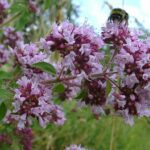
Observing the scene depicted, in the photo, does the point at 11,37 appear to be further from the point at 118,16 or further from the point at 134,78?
the point at 134,78

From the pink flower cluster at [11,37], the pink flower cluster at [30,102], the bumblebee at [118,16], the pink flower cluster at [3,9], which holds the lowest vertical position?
the pink flower cluster at [30,102]

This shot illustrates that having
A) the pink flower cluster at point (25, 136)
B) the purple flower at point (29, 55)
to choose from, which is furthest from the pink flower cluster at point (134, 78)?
the pink flower cluster at point (25, 136)

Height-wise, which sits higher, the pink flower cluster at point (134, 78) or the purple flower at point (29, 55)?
the purple flower at point (29, 55)

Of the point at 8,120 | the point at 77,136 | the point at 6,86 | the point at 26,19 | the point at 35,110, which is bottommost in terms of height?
the point at 35,110

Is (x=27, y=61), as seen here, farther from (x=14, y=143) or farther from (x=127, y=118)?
(x=14, y=143)

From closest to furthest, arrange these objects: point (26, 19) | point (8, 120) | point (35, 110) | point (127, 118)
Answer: point (35, 110), point (127, 118), point (8, 120), point (26, 19)

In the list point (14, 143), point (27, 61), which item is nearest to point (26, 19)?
point (14, 143)

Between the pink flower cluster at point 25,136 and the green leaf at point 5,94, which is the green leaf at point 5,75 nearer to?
the green leaf at point 5,94

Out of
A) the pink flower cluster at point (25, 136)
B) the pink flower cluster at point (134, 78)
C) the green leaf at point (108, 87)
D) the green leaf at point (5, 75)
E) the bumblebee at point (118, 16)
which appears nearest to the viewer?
the pink flower cluster at point (134, 78)

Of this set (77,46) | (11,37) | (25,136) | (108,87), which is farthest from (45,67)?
(11,37)
